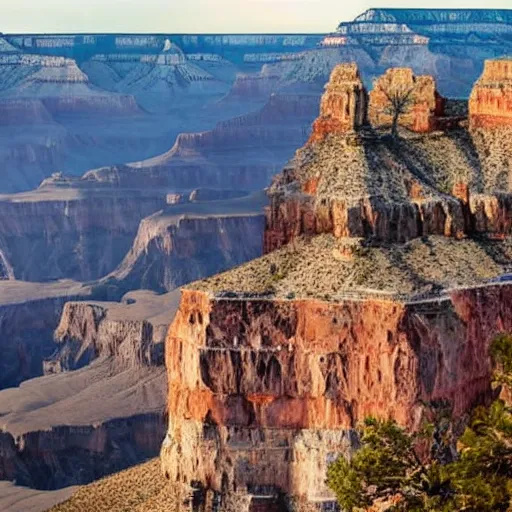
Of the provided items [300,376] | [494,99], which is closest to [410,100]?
[494,99]

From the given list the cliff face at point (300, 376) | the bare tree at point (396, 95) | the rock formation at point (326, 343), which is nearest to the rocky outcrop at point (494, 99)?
the bare tree at point (396, 95)

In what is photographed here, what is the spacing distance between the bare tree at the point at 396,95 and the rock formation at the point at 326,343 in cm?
884

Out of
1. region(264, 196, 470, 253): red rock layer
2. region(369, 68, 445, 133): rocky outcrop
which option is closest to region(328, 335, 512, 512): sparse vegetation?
region(264, 196, 470, 253): red rock layer

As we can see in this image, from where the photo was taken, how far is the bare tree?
68188mm

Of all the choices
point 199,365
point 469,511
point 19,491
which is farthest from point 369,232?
point 19,491

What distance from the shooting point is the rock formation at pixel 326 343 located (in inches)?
2136

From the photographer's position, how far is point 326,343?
54.8 meters

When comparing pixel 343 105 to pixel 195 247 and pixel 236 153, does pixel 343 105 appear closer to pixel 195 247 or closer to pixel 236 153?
pixel 195 247

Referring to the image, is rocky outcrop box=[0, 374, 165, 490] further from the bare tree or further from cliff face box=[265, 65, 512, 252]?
cliff face box=[265, 65, 512, 252]

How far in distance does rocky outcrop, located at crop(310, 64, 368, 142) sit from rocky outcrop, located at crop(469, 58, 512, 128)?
16.3 ft

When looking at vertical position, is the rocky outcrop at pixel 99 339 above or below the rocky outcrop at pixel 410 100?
below

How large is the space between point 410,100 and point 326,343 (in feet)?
53.6

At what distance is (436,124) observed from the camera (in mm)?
67250

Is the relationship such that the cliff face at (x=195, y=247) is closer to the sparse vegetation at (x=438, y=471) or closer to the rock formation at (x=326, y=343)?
the rock formation at (x=326, y=343)
